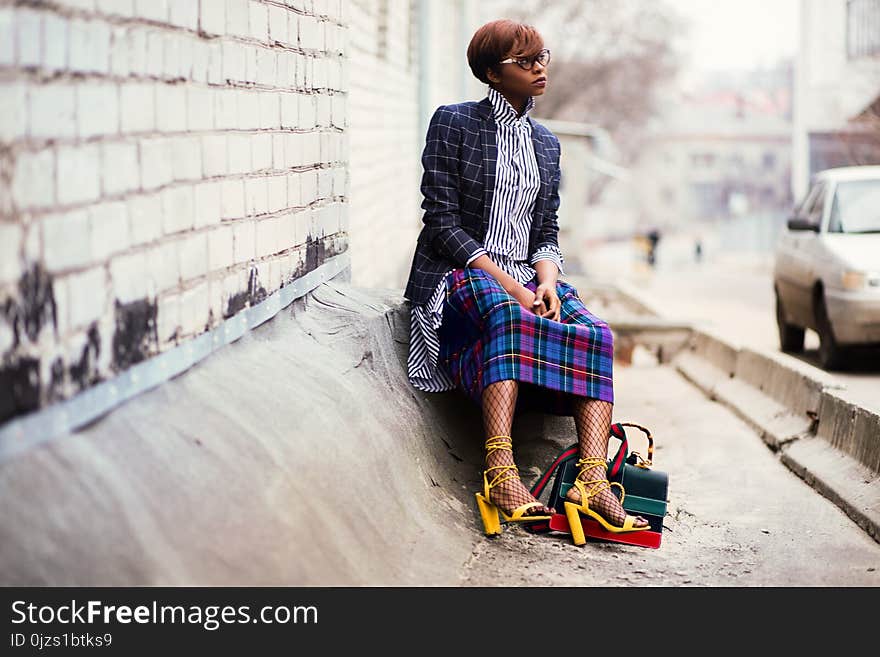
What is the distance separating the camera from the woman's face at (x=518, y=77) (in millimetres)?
4523

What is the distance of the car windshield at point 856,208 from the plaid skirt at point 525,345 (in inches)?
235

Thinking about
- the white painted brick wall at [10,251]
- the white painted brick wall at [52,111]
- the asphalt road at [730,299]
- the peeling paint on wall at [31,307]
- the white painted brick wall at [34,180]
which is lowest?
the asphalt road at [730,299]

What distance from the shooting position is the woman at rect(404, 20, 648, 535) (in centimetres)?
416

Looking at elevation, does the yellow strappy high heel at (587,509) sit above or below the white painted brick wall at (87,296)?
below

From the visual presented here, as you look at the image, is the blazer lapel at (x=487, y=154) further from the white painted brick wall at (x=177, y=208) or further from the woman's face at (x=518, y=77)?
the white painted brick wall at (x=177, y=208)

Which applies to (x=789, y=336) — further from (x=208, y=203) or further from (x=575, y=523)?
(x=208, y=203)

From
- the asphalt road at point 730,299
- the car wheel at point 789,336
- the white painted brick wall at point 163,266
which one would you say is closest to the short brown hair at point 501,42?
the white painted brick wall at point 163,266

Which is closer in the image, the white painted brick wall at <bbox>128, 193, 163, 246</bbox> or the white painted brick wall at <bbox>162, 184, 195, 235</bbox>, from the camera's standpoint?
the white painted brick wall at <bbox>128, 193, 163, 246</bbox>

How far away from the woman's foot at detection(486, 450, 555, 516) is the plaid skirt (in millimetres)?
255

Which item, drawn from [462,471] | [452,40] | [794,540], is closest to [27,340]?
[462,471]

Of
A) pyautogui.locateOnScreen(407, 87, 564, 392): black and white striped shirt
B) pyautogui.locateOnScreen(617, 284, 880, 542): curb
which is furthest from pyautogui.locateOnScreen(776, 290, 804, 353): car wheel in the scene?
pyautogui.locateOnScreen(407, 87, 564, 392): black and white striped shirt

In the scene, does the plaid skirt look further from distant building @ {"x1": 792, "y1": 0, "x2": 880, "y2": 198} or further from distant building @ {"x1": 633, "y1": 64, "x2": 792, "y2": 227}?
distant building @ {"x1": 633, "y1": 64, "x2": 792, "y2": 227}

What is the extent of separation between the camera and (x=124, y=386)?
2.96 meters

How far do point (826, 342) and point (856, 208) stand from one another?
112 centimetres
